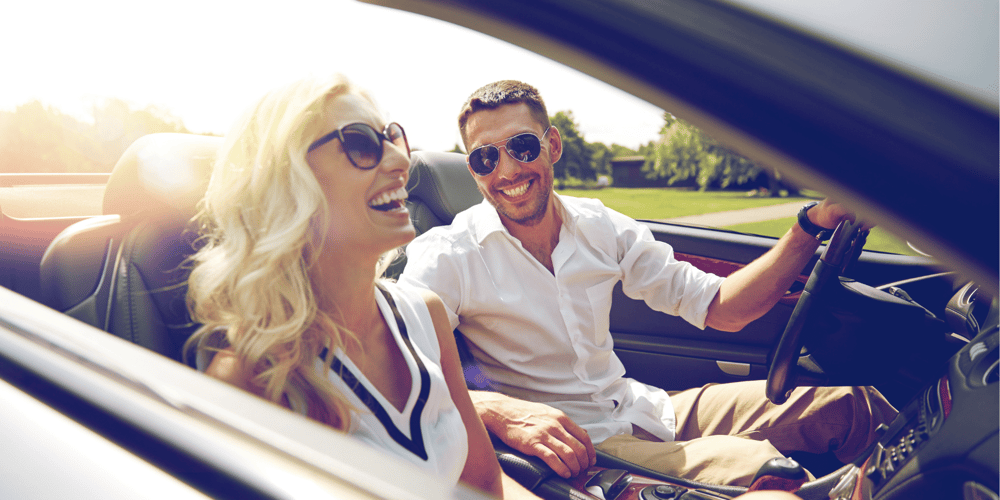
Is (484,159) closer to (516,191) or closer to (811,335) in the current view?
(516,191)

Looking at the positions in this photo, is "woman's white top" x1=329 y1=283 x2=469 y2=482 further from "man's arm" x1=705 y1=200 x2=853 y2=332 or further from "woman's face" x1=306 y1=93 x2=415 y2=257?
"man's arm" x1=705 y1=200 x2=853 y2=332

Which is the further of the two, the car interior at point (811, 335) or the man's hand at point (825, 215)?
the man's hand at point (825, 215)

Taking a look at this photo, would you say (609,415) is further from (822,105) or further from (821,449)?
(822,105)

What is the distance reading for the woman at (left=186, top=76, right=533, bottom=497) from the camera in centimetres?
110

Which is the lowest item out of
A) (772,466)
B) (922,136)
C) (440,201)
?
(772,466)

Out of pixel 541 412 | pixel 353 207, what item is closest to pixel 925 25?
pixel 353 207

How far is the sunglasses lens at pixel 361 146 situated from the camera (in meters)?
1.18

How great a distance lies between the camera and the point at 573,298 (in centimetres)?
Result: 214

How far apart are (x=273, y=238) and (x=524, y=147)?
1132 millimetres

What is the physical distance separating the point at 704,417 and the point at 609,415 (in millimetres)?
380

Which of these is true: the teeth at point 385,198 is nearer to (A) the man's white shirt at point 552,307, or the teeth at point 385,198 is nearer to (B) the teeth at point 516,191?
(A) the man's white shirt at point 552,307

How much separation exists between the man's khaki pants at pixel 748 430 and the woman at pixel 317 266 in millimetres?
781

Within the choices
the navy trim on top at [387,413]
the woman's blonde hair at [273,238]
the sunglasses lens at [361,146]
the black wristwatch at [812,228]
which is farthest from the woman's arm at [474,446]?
the black wristwatch at [812,228]

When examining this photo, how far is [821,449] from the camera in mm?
1963
